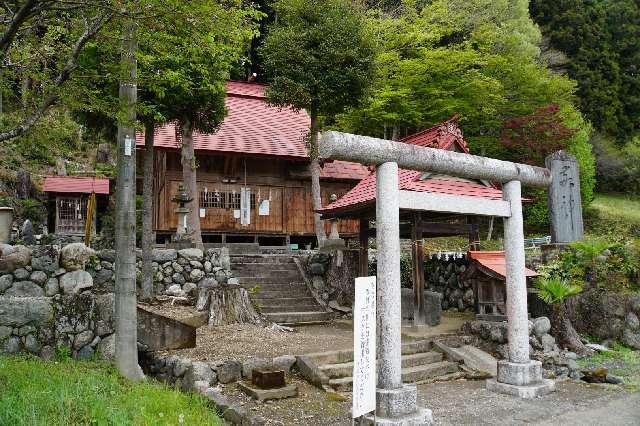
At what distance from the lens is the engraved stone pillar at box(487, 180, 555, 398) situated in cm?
761

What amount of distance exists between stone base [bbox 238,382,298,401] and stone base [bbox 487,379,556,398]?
10.7 ft

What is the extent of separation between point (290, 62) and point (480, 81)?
898cm

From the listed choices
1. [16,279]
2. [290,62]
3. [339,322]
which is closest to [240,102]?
[290,62]

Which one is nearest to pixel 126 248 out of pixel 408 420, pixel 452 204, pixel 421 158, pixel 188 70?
pixel 188 70

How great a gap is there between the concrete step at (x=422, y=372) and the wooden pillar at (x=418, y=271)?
211 centimetres

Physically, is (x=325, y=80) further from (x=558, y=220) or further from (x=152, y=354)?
(x=152, y=354)

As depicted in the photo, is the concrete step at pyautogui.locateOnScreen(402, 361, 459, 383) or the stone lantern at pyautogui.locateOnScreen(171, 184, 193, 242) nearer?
the concrete step at pyautogui.locateOnScreen(402, 361, 459, 383)

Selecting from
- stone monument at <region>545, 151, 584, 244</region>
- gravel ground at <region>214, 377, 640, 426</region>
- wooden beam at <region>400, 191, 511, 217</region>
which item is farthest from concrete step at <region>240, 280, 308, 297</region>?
wooden beam at <region>400, 191, 511, 217</region>

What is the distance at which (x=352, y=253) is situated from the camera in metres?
14.7

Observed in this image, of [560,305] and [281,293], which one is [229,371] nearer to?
[281,293]

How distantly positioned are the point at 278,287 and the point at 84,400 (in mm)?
8630

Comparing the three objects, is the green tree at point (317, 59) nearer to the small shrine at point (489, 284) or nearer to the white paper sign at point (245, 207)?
the white paper sign at point (245, 207)

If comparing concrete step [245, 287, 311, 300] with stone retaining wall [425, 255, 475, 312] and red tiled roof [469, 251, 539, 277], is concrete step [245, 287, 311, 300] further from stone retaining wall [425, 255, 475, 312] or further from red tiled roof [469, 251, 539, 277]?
red tiled roof [469, 251, 539, 277]

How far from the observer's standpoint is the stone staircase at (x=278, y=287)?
12.4 meters
